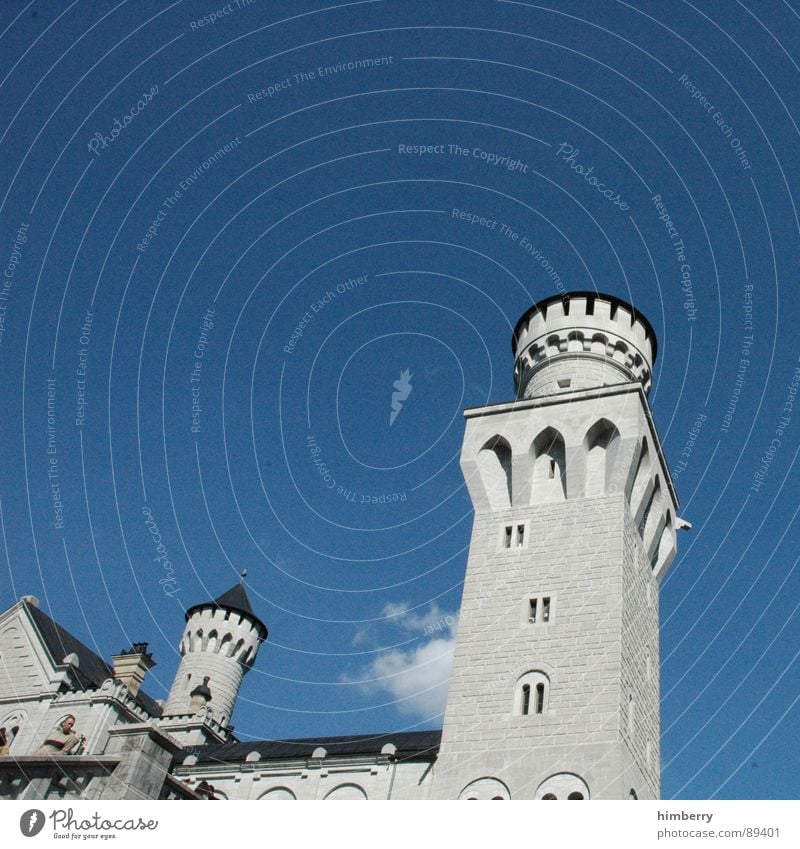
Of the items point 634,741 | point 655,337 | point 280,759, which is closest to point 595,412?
point 655,337

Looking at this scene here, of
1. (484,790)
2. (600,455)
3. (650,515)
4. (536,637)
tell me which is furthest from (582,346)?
(484,790)

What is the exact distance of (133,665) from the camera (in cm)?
4362

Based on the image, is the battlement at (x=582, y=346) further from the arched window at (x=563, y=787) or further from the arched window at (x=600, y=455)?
the arched window at (x=563, y=787)

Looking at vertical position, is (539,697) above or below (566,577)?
below

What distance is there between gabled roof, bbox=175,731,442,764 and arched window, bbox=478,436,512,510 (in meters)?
8.59

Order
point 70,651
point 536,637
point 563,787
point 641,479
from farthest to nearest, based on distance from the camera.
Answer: point 70,651 < point 641,479 < point 536,637 < point 563,787

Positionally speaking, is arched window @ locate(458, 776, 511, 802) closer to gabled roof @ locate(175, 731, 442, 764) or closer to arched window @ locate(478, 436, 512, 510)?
gabled roof @ locate(175, 731, 442, 764)

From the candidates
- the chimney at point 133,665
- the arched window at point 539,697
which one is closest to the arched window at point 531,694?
the arched window at point 539,697

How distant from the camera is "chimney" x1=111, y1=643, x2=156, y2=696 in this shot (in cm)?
4291

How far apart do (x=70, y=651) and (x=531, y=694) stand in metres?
26.6

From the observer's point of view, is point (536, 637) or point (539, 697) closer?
point (539, 697)

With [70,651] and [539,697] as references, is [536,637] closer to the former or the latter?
[539,697]

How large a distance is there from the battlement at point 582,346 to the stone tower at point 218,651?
26.3 m
